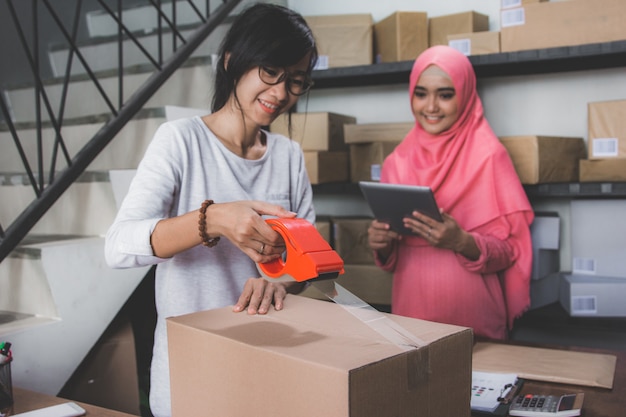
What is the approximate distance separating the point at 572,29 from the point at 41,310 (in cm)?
192

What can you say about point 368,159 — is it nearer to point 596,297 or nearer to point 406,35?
point 406,35

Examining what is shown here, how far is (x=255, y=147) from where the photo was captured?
50.5 inches

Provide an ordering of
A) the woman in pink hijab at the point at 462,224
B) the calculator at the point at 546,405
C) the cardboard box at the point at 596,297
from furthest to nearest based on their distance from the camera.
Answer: the cardboard box at the point at 596,297 → the woman in pink hijab at the point at 462,224 → the calculator at the point at 546,405

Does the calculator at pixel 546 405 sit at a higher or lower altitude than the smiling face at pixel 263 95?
lower

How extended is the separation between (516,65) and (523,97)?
0.28 m

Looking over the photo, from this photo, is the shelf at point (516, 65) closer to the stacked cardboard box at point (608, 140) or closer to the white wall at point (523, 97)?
the white wall at point (523, 97)

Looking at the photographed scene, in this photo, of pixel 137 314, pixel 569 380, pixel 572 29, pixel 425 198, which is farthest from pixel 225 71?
pixel 137 314

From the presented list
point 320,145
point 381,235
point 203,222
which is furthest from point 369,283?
point 203,222

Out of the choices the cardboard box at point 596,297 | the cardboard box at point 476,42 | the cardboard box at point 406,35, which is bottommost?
the cardboard box at point 596,297

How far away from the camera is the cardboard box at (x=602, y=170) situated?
198 centimetres

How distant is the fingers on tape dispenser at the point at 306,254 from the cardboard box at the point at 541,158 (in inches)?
59.6

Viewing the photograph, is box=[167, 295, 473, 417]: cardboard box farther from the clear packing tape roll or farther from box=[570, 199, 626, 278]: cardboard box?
box=[570, 199, 626, 278]: cardboard box

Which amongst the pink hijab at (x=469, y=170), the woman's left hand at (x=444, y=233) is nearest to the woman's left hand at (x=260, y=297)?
the woman's left hand at (x=444, y=233)

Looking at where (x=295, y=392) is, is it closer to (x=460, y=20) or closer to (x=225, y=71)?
(x=225, y=71)
